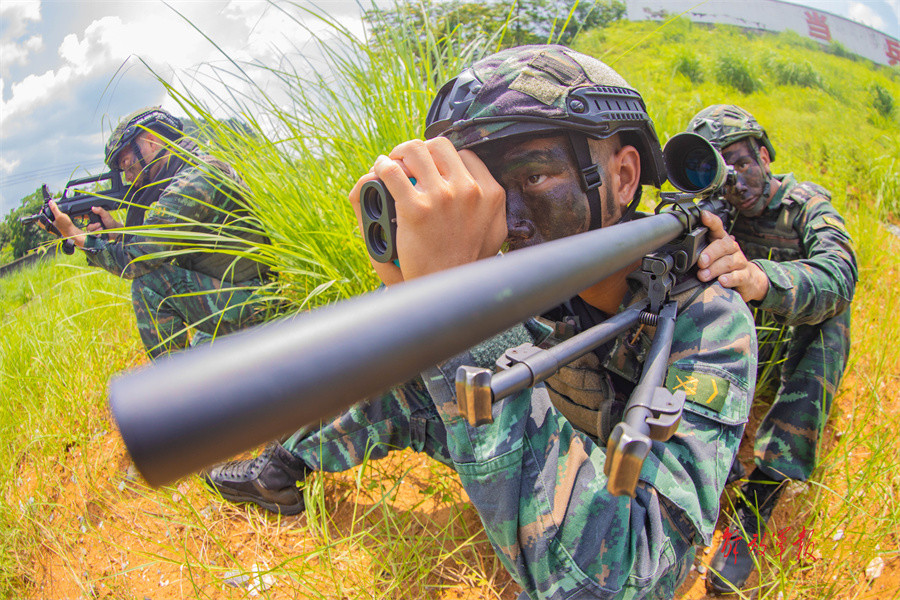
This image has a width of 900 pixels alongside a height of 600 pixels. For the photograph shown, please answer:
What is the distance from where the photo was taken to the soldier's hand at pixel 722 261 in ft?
5.33

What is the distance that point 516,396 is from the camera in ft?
4.46

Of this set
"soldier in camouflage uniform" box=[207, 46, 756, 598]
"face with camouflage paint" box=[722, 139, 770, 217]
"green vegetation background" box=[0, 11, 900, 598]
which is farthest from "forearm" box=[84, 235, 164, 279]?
"face with camouflage paint" box=[722, 139, 770, 217]

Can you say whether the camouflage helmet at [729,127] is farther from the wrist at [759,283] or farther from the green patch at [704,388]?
the green patch at [704,388]

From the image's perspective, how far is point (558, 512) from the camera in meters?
1.30

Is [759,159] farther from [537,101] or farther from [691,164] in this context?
[537,101]

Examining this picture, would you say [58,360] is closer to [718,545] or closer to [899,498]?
[718,545]

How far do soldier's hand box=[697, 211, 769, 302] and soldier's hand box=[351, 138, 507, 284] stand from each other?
789 millimetres

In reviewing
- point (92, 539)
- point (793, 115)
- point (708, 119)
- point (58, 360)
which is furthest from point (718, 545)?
point (793, 115)

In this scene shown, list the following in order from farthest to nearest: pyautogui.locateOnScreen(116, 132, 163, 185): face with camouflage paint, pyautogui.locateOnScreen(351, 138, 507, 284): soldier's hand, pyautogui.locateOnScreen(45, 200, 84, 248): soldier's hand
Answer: pyautogui.locateOnScreen(45, 200, 84, 248): soldier's hand < pyautogui.locateOnScreen(116, 132, 163, 185): face with camouflage paint < pyautogui.locateOnScreen(351, 138, 507, 284): soldier's hand

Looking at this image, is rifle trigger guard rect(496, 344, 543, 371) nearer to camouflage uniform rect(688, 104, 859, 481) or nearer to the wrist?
the wrist

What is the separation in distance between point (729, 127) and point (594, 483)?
2.86m

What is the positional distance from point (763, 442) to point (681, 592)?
92 cm

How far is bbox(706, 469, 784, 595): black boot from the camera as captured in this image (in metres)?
2.19

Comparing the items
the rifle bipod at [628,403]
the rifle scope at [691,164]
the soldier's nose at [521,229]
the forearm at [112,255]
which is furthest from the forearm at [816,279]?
the forearm at [112,255]
